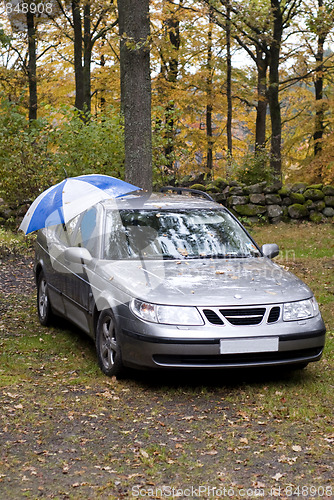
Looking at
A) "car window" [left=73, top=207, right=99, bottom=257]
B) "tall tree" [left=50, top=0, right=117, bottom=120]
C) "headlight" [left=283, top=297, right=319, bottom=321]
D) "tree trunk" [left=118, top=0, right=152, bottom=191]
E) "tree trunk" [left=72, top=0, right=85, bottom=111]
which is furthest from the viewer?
"tree trunk" [left=72, top=0, right=85, bottom=111]

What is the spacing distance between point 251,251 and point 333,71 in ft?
70.2

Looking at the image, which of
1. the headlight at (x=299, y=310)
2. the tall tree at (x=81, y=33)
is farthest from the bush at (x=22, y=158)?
the headlight at (x=299, y=310)

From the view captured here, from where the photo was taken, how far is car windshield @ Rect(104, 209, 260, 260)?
21.2 feet

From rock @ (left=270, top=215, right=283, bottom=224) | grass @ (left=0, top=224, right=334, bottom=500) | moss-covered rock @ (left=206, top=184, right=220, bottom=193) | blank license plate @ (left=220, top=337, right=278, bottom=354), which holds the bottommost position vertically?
grass @ (left=0, top=224, right=334, bottom=500)

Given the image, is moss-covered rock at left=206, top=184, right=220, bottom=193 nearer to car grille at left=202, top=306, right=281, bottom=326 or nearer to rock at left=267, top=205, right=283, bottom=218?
rock at left=267, top=205, right=283, bottom=218

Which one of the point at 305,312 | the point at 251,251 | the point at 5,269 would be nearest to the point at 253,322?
the point at 305,312

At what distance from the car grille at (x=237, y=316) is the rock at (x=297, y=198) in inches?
522

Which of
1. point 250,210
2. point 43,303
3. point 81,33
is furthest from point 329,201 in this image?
point 43,303

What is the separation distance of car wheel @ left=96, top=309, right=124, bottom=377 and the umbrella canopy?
4.11ft

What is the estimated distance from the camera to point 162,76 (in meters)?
24.9

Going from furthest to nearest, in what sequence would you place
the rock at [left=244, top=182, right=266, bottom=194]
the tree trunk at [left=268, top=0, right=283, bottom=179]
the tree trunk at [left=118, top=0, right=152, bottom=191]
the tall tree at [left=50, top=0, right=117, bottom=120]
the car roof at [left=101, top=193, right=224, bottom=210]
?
the tree trunk at [left=268, top=0, right=283, bottom=179] → the tall tree at [left=50, top=0, right=117, bottom=120] → the rock at [left=244, top=182, right=266, bottom=194] → the tree trunk at [left=118, top=0, right=152, bottom=191] → the car roof at [left=101, top=193, right=224, bottom=210]

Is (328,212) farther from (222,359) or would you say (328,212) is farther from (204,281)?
(222,359)

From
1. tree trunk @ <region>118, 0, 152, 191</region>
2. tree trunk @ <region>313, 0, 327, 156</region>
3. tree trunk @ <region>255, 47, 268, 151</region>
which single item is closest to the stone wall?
tree trunk @ <region>255, 47, 268, 151</region>

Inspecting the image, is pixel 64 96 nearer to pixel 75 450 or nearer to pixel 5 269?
pixel 5 269
